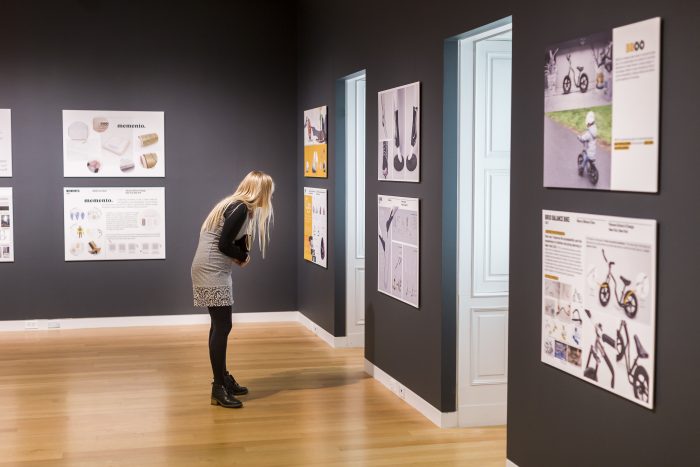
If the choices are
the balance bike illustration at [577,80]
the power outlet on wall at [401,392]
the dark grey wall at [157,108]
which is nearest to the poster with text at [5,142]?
the dark grey wall at [157,108]

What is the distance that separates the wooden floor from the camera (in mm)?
4969

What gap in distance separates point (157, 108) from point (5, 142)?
147 cm

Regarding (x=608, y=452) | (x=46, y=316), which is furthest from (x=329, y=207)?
(x=608, y=452)

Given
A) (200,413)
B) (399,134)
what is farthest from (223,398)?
(399,134)

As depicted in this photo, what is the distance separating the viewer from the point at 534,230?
13.9 feet

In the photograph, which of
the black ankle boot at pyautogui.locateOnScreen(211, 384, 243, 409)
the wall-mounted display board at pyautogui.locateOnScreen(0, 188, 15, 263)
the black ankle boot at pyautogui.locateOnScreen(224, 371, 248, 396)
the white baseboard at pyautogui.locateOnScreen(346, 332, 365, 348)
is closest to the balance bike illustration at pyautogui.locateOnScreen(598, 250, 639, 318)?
the black ankle boot at pyautogui.locateOnScreen(211, 384, 243, 409)

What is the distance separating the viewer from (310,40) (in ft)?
28.4

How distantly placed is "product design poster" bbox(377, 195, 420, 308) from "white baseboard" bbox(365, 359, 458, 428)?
0.60 metres

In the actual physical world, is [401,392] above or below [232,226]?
below

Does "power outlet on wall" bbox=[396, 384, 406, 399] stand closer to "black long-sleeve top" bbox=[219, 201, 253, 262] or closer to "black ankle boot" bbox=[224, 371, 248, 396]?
"black ankle boot" bbox=[224, 371, 248, 396]

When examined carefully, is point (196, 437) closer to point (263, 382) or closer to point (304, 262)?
point (263, 382)

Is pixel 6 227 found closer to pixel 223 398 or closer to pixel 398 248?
pixel 223 398

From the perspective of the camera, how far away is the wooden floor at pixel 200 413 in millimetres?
4969

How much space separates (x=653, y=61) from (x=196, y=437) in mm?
3375
